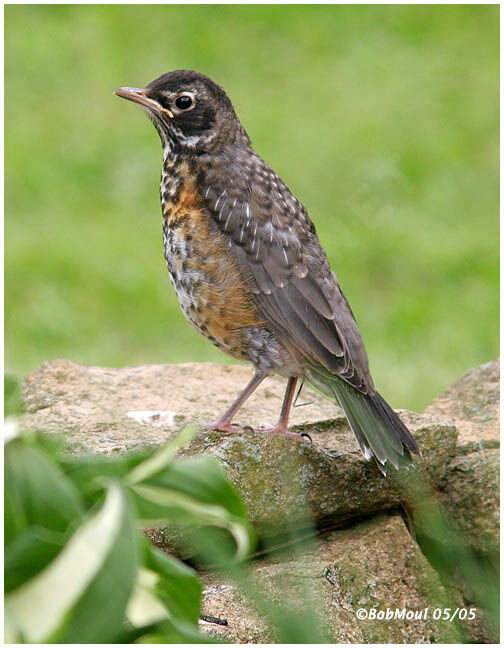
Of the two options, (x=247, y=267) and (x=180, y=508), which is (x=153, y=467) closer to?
(x=180, y=508)

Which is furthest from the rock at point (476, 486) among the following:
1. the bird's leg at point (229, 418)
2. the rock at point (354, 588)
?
the bird's leg at point (229, 418)

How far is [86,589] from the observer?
1697 mm

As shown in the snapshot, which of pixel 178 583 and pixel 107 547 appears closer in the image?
pixel 107 547

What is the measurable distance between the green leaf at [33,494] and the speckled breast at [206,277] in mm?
2553

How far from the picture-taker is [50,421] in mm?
4609

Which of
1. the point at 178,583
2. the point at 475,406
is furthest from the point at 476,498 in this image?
the point at 178,583

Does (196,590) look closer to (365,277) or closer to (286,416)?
(286,416)

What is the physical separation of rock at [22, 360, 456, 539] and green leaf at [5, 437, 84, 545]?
1812 mm

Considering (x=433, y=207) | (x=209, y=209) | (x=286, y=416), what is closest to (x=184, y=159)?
(x=209, y=209)

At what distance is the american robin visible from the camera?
4.36m

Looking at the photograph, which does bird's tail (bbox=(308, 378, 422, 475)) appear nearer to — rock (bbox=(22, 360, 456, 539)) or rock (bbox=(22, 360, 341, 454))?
rock (bbox=(22, 360, 456, 539))

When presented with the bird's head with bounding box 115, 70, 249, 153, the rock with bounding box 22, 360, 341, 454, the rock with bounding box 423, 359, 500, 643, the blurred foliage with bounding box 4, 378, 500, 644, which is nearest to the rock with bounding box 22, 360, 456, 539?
the rock with bounding box 22, 360, 341, 454

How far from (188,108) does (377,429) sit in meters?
1.66

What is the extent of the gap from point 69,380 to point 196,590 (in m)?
3.29
